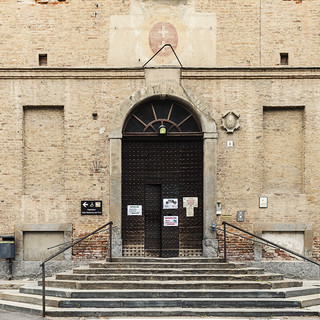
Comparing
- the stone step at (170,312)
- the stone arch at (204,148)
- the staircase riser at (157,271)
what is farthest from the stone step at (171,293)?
the stone arch at (204,148)

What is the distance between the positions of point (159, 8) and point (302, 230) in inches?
279

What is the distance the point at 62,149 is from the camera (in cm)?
1305

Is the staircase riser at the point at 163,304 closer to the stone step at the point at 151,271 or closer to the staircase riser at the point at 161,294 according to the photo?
the staircase riser at the point at 161,294

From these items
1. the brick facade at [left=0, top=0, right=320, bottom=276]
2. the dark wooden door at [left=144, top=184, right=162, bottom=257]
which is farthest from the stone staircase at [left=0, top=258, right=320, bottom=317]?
the brick facade at [left=0, top=0, right=320, bottom=276]

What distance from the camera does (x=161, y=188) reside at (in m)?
13.0

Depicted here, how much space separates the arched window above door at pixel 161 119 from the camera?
13.1 m

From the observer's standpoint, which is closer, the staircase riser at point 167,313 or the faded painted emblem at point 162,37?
the staircase riser at point 167,313

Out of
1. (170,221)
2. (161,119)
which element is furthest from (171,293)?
(161,119)

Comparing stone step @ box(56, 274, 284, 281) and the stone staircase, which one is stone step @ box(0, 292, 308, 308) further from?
stone step @ box(56, 274, 284, 281)

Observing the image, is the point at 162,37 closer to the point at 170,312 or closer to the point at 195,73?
the point at 195,73

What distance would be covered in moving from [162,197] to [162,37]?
4322 millimetres

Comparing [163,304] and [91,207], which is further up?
[91,207]

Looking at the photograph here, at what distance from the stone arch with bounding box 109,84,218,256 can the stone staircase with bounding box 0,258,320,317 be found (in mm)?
987

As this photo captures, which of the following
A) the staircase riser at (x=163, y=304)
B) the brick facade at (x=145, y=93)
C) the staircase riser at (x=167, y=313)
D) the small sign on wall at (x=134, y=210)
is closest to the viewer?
the staircase riser at (x=167, y=313)
